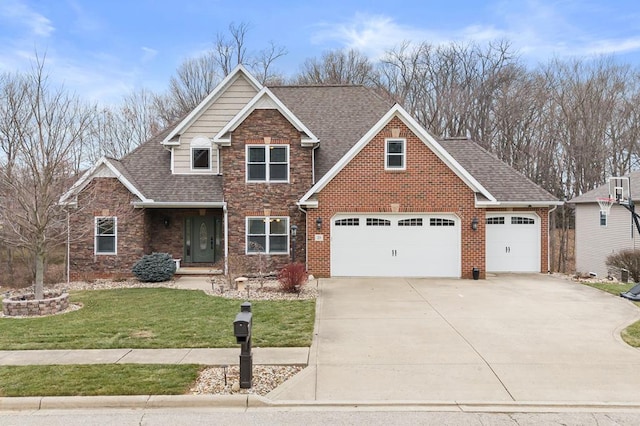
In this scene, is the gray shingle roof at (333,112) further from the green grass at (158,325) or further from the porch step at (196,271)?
the green grass at (158,325)

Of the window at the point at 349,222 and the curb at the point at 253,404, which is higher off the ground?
the window at the point at 349,222

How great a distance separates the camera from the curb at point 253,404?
5.50 meters

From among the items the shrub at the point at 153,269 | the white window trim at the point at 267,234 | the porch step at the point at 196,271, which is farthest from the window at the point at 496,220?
the shrub at the point at 153,269

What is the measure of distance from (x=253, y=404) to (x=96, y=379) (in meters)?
2.36

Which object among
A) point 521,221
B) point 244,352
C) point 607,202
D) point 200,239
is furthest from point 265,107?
point 244,352

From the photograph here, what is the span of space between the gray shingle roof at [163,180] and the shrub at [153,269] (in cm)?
237

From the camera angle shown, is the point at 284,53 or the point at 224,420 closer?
the point at 224,420

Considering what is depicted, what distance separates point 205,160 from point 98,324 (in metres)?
10.1

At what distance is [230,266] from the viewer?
588 inches

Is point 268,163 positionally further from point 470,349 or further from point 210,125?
point 470,349

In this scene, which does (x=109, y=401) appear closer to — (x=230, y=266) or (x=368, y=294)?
(x=368, y=294)

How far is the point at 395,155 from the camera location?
16141 millimetres

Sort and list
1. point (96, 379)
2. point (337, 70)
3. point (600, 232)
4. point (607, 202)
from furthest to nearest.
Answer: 1. point (337, 70)
2. point (600, 232)
3. point (607, 202)
4. point (96, 379)

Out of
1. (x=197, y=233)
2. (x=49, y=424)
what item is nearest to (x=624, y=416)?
(x=49, y=424)
